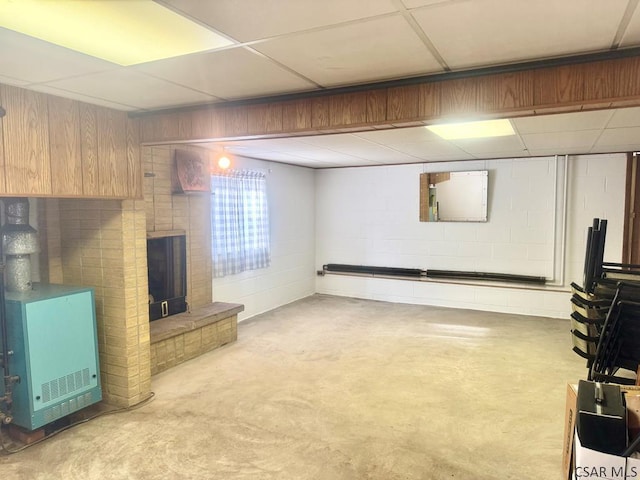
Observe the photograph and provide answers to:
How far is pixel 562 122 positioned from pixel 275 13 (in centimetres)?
301

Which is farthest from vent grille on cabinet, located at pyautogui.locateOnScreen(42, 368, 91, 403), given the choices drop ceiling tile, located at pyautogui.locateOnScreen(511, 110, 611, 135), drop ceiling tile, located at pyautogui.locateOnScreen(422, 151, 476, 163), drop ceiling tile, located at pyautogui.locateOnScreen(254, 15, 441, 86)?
drop ceiling tile, located at pyautogui.locateOnScreen(422, 151, 476, 163)

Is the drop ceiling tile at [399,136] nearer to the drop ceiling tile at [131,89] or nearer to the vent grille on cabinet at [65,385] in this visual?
the drop ceiling tile at [131,89]

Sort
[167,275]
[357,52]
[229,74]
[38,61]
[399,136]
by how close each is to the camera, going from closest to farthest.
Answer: [357,52]
[38,61]
[229,74]
[399,136]
[167,275]

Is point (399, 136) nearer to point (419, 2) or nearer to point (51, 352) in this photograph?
point (419, 2)

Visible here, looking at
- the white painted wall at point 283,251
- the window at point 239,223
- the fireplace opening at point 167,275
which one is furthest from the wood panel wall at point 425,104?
the white painted wall at point 283,251

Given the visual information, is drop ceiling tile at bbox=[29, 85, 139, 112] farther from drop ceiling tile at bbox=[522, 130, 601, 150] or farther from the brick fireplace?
drop ceiling tile at bbox=[522, 130, 601, 150]

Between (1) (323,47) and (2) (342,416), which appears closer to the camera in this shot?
(1) (323,47)

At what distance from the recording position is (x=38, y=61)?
210 cm

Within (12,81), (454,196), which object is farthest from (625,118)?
(12,81)

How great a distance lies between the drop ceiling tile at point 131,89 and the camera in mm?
2380

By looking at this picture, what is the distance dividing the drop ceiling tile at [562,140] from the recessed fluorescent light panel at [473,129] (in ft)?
1.36

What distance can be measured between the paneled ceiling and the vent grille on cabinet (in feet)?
6.28

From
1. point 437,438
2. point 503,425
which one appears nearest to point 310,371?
point 437,438

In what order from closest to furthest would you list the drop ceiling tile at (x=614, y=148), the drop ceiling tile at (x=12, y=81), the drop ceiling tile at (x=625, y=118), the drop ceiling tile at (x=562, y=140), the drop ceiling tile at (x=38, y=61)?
the drop ceiling tile at (x=38, y=61) → the drop ceiling tile at (x=12, y=81) → the drop ceiling tile at (x=625, y=118) → the drop ceiling tile at (x=562, y=140) → the drop ceiling tile at (x=614, y=148)
